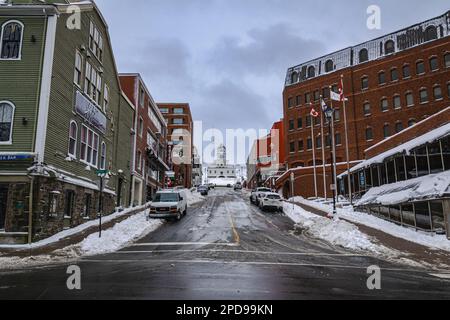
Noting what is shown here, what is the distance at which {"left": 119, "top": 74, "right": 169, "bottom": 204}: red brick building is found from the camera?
36562 millimetres

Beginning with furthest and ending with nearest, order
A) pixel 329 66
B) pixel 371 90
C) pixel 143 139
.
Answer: pixel 329 66 → pixel 371 90 → pixel 143 139

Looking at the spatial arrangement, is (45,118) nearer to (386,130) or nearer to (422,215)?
(422,215)

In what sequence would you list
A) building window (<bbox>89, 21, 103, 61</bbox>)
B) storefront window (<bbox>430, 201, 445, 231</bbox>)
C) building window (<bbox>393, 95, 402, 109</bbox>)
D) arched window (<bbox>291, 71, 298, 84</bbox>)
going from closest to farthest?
storefront window (<bbox>430, 201, 445, 231</bbox>)
building window (<bbox>89, 21, 103, 61</bbox>)
building window (<bbox>393, 95, 402, 109</bbox>)
arched window (<bbox>291, 71, 298, 84</bbox>)

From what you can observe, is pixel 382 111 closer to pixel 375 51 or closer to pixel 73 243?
pixel 375 51

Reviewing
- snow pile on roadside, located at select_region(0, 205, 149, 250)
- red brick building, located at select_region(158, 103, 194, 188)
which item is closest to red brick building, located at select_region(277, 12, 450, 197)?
snow pile on roadside, located at select_region(0, 205, 149, 250)

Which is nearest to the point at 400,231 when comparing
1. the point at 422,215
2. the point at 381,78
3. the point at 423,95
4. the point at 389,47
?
the point at 422,215

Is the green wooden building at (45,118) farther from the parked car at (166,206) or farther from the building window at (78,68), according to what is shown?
the parked car at (166,206)

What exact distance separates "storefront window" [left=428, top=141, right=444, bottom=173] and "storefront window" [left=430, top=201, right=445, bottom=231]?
2688mm

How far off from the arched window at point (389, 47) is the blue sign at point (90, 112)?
1647 inches

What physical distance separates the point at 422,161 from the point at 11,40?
23.3 m

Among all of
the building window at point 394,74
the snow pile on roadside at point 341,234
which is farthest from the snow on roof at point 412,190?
the building window at point 394,74

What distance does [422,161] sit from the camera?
21.3 metres

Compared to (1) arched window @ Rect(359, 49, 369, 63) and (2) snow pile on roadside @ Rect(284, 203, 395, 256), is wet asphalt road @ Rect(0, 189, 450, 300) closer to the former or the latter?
(2) snow pile on roadside @ Rect(284, 203, 395, 256)

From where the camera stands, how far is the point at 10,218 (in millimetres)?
16484
